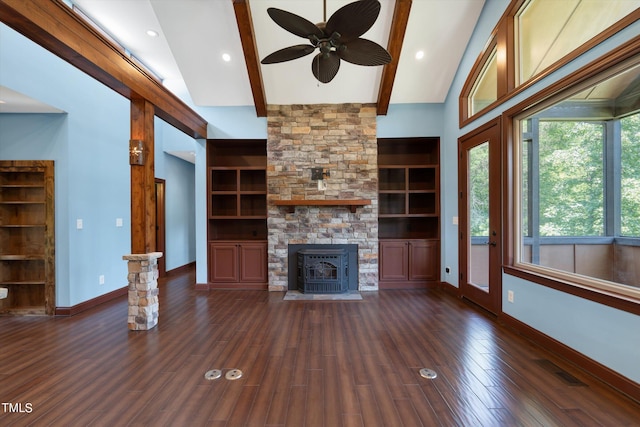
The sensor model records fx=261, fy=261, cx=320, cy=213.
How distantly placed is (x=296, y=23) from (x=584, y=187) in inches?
125

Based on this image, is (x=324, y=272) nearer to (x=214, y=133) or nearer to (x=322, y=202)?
(x=322, y=202)

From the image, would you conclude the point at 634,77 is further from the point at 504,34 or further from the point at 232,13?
the point at 232,13

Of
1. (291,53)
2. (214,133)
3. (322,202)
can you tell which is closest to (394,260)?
(322,202)

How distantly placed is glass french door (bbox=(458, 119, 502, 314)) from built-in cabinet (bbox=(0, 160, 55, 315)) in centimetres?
577

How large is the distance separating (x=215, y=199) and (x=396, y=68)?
12.9ft

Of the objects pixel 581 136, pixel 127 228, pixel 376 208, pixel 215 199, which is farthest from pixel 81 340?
pixel 581 136

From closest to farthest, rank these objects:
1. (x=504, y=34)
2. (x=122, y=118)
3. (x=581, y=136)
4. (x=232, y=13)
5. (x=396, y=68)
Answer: (x=581, y=136) → (x=504, y=34) → (x=232, y=13) → (x=396, y=68) → (x=122, y=118)

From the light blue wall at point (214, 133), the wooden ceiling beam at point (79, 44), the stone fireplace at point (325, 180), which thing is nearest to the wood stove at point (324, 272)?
the stone fireplace at point (325, 180)

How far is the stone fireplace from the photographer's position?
15.1 feet

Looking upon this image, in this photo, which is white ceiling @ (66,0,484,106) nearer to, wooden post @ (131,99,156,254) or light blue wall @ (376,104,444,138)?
light blue wall @ (376,104,444,138)

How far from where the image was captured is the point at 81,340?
278 centimetres

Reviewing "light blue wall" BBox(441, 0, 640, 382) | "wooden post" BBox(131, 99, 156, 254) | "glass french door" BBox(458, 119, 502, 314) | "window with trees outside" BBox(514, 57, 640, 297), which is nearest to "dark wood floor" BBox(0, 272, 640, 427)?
"light blue wall" BBox(441, 0, 640, 382)

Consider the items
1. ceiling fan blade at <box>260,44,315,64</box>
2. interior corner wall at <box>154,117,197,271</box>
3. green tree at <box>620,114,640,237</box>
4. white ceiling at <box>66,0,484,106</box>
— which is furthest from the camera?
interior corner wall at <box>154,117,197,271</box>

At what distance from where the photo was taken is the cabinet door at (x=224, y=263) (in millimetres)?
4711
